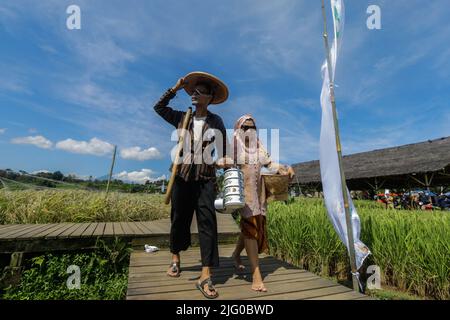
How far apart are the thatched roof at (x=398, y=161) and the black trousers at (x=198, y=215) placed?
12.5m

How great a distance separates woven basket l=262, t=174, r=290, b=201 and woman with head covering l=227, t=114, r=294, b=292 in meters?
0.05

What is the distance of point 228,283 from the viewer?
7.82 ft

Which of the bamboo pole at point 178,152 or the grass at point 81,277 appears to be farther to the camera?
the grass at point 81,277

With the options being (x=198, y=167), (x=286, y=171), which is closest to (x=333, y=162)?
(x=286, y=171)

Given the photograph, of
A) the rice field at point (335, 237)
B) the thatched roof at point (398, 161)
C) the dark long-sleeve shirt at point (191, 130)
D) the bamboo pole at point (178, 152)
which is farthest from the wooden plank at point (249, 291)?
the thatched roof at point (398, 161)

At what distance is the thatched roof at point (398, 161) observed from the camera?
40.2 ft

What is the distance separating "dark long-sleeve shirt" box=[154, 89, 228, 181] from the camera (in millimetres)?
2322

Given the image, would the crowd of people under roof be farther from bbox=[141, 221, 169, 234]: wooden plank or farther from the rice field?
bbox=[141, 221, 169, 234]: wooden plank

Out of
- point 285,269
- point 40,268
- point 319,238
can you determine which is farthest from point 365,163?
point 40,268

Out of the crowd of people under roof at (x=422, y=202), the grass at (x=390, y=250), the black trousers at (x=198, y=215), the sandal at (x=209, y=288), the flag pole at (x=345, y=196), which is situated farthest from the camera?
the crowd of people under roof at (x=422, y=202)

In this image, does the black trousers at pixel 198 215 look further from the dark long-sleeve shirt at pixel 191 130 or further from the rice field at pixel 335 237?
the rice field at pixel 335 237

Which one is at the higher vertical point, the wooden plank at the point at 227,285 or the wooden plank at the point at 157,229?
the wooden plank at the point at 157,229

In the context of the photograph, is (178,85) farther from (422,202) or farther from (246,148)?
(422,202)

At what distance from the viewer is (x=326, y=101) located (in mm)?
2883
